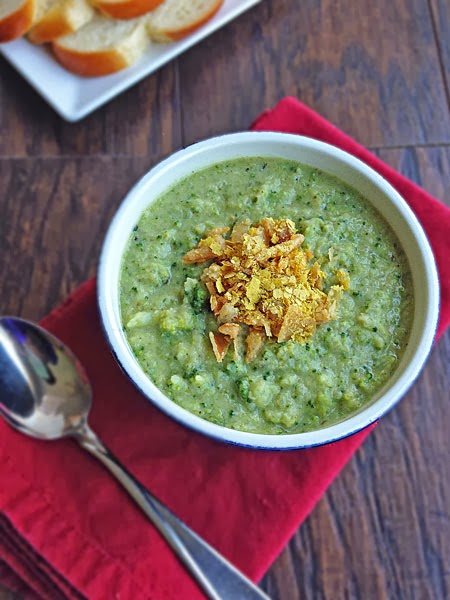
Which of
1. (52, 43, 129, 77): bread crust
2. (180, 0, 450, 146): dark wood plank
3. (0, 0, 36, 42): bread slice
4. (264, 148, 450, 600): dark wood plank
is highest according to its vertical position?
(0, 0, 36, 42): bread slice

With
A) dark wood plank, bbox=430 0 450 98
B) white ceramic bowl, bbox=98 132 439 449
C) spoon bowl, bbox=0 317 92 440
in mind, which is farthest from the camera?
dark wood plank, bbox=430 0 450 98

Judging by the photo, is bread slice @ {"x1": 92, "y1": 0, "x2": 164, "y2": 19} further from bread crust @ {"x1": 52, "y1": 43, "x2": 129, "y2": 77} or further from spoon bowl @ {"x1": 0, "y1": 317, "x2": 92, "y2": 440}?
spoon bowl @ {"x1": 0, "y1": 317, "x2": 92, "y2": 440}

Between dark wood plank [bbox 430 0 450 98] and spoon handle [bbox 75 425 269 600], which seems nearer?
spoon handle [bbox 75 425 269 600]

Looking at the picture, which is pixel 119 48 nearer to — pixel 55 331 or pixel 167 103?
pixel 167 103

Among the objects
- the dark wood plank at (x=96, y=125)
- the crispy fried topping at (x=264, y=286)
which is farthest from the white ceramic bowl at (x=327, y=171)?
the dark wood plank at (x=96, y=125)

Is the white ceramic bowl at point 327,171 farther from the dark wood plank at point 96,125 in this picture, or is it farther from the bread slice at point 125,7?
the bread slice at point 125,7

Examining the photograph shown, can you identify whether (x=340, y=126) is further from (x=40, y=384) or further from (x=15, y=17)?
(x=40, y=384)

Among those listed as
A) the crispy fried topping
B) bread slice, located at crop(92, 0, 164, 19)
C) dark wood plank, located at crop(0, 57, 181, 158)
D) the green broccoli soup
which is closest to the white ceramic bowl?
the green broccoli soup
